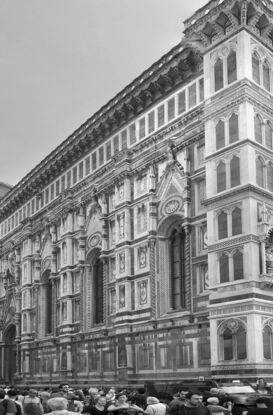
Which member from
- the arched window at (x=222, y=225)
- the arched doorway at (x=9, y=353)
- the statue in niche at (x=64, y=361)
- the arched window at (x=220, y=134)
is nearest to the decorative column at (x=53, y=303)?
the statue in niche at (x=64, y=361)

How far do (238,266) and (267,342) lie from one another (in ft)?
12.9

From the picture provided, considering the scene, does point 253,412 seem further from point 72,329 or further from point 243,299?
point 72,329

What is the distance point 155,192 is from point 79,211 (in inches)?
417

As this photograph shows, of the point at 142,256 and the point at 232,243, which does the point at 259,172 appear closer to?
the point at 232,243

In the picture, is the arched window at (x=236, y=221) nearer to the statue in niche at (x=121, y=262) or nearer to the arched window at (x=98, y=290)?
the statue in niche at (x=121, y=262)

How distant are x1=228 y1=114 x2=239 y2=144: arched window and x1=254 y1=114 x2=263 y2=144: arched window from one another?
1.02m

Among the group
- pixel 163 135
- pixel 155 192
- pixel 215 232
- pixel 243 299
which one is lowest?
pixel 243 299

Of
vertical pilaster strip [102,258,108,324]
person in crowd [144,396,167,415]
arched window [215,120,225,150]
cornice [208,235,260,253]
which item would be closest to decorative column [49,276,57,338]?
vertical pilaster strip [102,258,108,324]

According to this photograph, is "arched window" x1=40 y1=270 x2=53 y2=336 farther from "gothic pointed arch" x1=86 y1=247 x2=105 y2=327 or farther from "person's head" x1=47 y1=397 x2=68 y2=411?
"person's head" x1=47 y1=397 x2=68 y2=411

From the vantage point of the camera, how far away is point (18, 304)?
6138 cm

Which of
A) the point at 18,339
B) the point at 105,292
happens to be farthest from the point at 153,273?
the point at 18,339

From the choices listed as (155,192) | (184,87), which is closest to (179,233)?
(155,192)

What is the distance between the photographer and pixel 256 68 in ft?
123

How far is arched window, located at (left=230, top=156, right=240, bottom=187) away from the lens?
35594 millimetres
